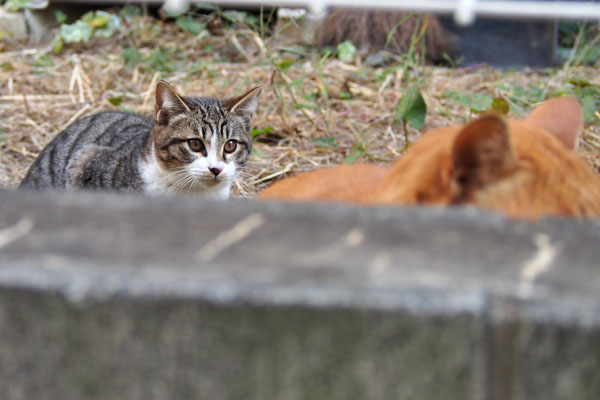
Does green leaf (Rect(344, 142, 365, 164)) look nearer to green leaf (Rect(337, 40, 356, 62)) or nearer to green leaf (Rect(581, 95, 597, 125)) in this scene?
green leaf (Rect(581, 95, 597, 125))

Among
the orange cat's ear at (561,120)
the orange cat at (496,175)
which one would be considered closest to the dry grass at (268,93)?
the orange cat's ear at (561,120)

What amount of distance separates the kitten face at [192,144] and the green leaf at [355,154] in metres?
0.57

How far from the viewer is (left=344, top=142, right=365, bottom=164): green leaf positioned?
3537mm

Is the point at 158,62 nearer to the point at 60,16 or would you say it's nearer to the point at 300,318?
the point at 60,16

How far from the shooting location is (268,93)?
4566 mm

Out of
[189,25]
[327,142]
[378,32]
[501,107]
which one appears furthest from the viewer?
[189,25]

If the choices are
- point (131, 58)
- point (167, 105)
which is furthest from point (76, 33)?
point (167, 105)

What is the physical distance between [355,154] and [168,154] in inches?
38.2

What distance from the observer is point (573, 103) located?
1.84 metres

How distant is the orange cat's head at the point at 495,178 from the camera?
1242 millimetres

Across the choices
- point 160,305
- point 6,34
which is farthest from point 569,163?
point 6,34

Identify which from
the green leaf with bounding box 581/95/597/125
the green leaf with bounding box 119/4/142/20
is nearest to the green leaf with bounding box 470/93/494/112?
the green leaf with bounding box 581/95/597/125

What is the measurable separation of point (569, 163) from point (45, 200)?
1060 millimetres

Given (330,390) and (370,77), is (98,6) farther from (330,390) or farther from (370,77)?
(330,390)
